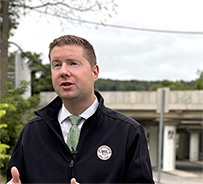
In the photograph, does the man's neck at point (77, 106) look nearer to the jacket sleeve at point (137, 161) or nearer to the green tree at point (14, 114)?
the jacket sleeve at point (137, 161)

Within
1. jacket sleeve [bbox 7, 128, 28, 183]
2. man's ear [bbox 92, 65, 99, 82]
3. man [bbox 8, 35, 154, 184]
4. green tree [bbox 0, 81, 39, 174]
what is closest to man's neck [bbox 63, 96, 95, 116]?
man [bbox 8, 35, 154, 184]

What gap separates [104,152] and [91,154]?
0.25ft

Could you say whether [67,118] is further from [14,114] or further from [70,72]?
[14,114]

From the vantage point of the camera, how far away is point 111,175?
217 cm

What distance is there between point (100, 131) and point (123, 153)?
19cm

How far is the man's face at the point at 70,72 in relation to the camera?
7.36 ft

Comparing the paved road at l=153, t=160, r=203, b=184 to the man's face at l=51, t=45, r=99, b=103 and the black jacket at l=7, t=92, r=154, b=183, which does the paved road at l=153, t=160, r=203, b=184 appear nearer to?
the black jacket at l=7, t=92, r=154, b=183

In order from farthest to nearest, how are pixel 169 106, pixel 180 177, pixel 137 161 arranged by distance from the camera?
pixel 169 106 < pixel 180 177 < pixel 137 161

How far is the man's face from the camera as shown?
7.36 ft

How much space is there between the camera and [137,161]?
7.22ft

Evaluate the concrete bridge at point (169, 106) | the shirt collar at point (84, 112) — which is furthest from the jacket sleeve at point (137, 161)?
the concrete bridge at point (169, 106)

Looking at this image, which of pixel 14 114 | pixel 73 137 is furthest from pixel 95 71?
pixel 14 114

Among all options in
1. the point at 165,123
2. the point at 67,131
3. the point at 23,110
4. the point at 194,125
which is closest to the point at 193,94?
the point at 165,123

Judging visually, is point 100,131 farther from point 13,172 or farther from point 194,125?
point 194,125
